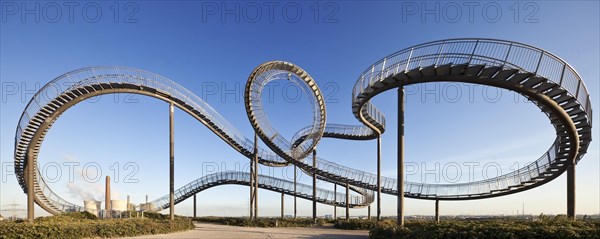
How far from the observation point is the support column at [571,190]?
61.1ft

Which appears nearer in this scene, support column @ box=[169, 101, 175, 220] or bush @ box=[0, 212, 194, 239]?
bush @ box=[0, 212, 194, 239]

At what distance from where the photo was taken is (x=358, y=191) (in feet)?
124

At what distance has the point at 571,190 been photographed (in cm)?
1886

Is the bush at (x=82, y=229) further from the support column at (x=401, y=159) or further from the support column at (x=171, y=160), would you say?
the support column at (x=401, y=159)

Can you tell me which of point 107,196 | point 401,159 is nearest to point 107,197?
point 107,196

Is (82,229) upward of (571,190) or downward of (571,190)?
downward

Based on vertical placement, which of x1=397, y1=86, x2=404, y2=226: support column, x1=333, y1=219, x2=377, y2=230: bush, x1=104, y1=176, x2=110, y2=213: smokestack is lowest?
x1=333, y1=219, x2=377, y2=230: bush

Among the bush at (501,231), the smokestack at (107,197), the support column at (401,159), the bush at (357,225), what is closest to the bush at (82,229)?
the bush at (357,225)

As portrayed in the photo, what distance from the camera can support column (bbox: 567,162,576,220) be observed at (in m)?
18.6

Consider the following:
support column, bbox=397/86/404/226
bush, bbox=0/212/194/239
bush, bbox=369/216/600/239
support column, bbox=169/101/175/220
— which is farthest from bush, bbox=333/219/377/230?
support column, bbox=169/101/175/220

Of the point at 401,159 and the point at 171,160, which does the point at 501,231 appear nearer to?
the point at 401,159

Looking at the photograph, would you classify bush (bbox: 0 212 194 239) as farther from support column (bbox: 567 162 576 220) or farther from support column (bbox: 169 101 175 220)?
support column (bbox: 567 162 576 220)

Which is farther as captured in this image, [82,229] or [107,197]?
[107,197]

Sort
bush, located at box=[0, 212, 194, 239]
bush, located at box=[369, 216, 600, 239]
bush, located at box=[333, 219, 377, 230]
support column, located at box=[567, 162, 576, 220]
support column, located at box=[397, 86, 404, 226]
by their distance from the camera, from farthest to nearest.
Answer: bush, located at box=[333, 219, 377, 230] < support column, located at box=[567, 162, 576, 220] < support column, located at box=[397, 86, 404, 226] < bush, located at box=[0, 212, 194, 239] < bush, located at box=[369, 216, 600, 239]
